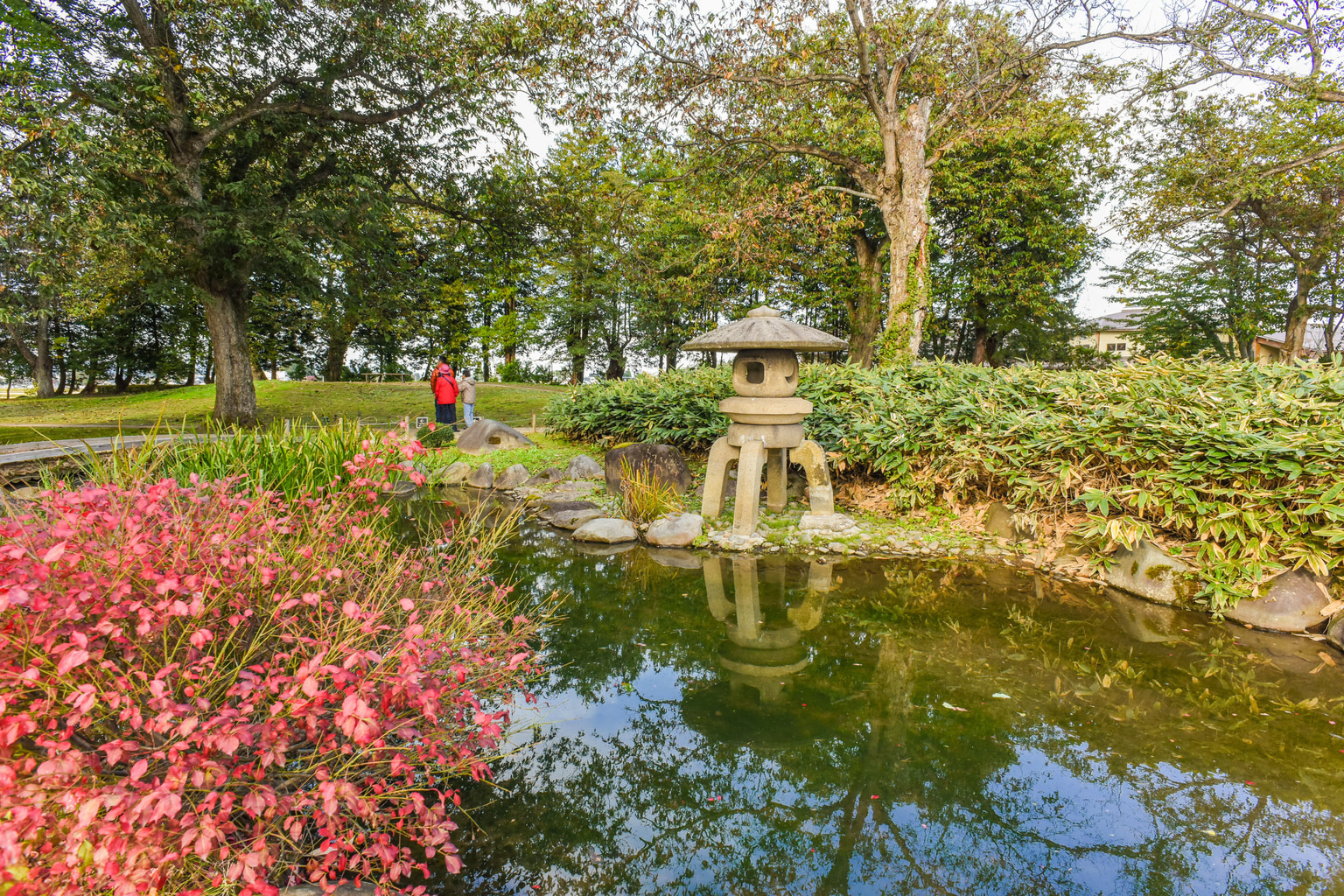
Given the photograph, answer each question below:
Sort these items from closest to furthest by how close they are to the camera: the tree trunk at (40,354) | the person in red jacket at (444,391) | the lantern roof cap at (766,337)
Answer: the lantern roof cap at (766,337) → the person in red jacket at (444,391) → the tree trunk at (40,354)

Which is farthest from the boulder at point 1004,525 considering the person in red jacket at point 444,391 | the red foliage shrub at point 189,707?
the person in red jacket at point 444,391

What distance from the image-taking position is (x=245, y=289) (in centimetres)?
1245

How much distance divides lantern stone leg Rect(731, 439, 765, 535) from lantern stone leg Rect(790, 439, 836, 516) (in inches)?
28.0

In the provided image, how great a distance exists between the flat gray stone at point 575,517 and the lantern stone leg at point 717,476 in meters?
1.19

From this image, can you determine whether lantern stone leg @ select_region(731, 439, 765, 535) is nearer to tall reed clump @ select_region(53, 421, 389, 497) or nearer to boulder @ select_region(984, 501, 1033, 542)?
boulder @ select_region(984, 501, 1033, 542)

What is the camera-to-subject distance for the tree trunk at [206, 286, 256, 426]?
39.0ft

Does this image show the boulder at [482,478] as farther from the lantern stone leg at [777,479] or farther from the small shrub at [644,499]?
the lantern stone leg at [777,479]

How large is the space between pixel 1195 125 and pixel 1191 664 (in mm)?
14702

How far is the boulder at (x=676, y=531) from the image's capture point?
613cm

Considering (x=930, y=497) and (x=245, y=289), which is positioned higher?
(x=245, y=289)

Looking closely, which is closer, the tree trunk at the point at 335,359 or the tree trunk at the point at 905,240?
the tree trunk at the point at 905,240

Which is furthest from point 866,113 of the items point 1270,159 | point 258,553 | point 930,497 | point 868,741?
point 258,553

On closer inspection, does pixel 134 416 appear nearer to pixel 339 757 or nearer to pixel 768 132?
pixel 768 132

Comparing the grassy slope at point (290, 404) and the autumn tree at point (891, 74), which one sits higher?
the autumn tree at point (891, 74)
